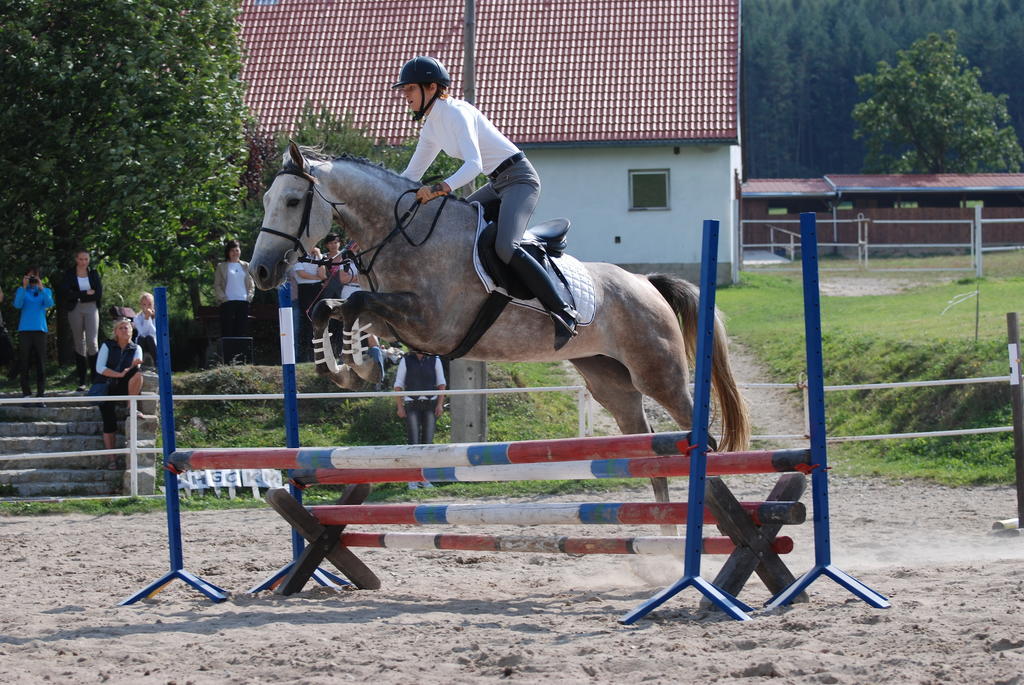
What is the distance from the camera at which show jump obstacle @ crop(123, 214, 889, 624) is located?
5.33 m

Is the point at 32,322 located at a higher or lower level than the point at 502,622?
higher

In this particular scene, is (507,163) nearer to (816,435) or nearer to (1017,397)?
(816,435)

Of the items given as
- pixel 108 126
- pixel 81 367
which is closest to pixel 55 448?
pixel 81 367

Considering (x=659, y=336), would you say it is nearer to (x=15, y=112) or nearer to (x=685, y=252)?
(x=15, y=112)

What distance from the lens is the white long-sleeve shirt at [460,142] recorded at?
19.9 ft

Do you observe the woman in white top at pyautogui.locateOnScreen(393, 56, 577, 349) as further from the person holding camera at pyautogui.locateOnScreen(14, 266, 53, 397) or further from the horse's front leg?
the person holding camera at pyautogui.locateOnScreen(14, 266, 53, 397)

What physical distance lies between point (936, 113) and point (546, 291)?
45.5 metres

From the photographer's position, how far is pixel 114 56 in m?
14.0

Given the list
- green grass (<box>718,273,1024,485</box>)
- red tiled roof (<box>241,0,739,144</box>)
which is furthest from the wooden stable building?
green grass (<box>718,273,1024,485</box>)

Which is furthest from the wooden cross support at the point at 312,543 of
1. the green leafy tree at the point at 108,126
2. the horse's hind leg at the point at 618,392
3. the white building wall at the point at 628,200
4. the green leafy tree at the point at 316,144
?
the white building wall at the point at 628,200

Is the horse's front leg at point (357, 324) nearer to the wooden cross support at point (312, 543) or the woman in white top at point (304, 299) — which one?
the wooden cross support at point (312, 543)

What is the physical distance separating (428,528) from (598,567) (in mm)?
1988

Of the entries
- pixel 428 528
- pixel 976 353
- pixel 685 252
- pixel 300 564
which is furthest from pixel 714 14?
pixel 300 564

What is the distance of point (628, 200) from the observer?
23734 millimetres
